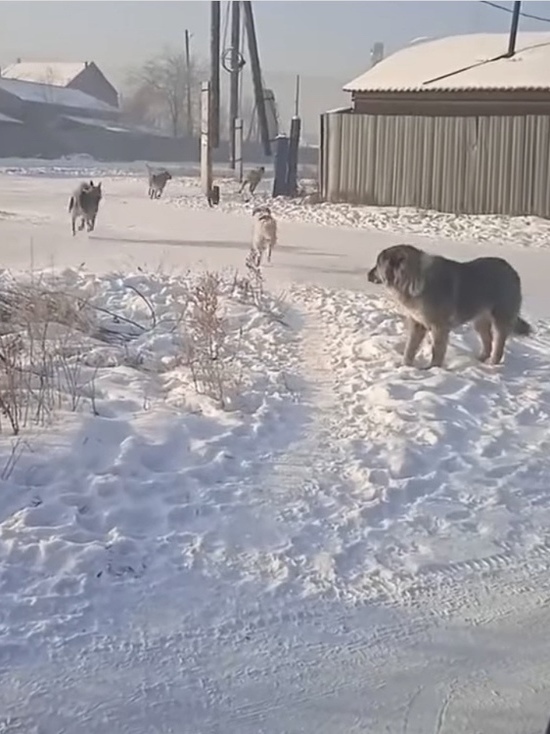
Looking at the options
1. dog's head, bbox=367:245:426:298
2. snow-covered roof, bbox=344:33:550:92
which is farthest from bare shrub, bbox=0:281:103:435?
snow-covered roof, bbox=344:33:550:92

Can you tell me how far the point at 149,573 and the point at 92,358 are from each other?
4220mm

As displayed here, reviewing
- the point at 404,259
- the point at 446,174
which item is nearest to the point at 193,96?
the point at 446,174

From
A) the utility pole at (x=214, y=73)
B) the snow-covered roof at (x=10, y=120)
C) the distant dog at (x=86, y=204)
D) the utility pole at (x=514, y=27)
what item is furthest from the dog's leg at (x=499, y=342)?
the snow-covered roof at (x=10, y=120)

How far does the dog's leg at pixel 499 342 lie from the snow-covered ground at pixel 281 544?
0.60ft

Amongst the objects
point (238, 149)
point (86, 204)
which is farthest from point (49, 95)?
point (86, 204)

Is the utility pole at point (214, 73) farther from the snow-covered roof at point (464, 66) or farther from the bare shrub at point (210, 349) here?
the bare shrub at point (210, 349)

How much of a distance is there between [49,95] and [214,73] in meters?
61.5

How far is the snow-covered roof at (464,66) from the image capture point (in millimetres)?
25000

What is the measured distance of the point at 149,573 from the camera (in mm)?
4898

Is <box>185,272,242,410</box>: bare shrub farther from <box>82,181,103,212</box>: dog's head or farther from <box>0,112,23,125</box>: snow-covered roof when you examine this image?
<box>0,112,23,125</box>: snow-covered roof

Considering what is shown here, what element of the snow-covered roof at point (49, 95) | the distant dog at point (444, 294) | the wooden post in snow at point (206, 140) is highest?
the snow-covered roof at point (49, 95)

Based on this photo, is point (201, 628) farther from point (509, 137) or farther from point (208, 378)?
point (509, 137)

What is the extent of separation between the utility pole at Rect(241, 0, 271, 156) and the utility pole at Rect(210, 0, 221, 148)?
1.45 meters

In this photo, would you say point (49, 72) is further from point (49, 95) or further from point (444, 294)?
point (444, 294)
